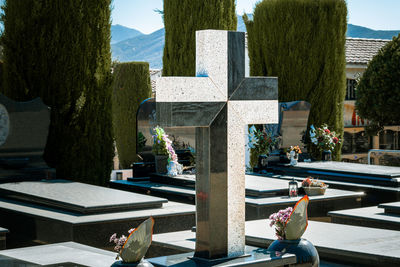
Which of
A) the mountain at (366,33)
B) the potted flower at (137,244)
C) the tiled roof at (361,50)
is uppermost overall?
the mountain at (366,33)

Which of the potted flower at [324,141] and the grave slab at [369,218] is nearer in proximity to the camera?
the grave slab at [369,218]

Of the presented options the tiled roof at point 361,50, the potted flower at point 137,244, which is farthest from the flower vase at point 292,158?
Answer: the tiled roof at point 361,50

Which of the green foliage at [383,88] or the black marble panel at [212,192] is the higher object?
the green foliage at [383,88]

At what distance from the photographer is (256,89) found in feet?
15.7

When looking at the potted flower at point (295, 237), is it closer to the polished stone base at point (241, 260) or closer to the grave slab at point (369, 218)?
the polished stone base at point (241, 260)

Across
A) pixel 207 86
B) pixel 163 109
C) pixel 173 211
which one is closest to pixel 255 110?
pixel 207 86

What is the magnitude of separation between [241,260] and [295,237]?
0.64m

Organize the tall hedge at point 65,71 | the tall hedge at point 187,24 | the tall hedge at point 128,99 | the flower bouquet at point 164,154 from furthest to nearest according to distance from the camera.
→ 1. the tall hedge at point 128,99
2. the tall hedge at point 187,24
3. the tall hedge at point 65,71
4. the flower bouquet at point 164,154

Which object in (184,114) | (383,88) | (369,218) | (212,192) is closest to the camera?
(184,114)

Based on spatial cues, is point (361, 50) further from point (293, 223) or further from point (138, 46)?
point (138, 46)

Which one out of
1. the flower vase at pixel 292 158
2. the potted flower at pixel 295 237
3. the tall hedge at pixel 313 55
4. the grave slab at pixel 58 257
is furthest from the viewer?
the tall hedge at pixel 313 55

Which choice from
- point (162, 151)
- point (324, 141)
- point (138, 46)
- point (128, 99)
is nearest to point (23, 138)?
point (162, 151)

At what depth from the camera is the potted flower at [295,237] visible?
4774 mm

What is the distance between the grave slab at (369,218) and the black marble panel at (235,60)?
3470 millimetres
